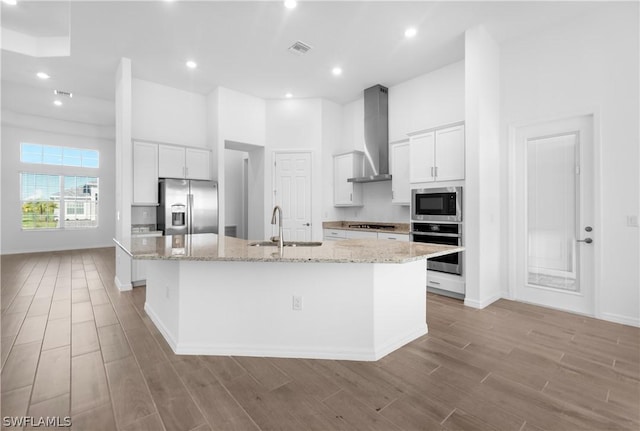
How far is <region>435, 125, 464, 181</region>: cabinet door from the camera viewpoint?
3965mm

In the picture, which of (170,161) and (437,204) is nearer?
(437,204)

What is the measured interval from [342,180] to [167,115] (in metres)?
3.37

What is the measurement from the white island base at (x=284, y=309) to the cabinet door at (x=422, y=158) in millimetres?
2317

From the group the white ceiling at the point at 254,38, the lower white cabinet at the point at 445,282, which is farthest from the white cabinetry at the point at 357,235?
the white ceiling at the point at 254,38

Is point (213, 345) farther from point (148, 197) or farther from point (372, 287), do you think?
point (148, 197)

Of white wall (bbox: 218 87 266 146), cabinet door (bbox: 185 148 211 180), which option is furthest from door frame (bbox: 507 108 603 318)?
cabinet door (bbox: 185 148 211 180)

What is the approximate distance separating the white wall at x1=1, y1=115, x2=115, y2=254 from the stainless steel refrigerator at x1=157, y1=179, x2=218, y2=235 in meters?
5.56

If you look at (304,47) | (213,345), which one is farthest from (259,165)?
(213,345)

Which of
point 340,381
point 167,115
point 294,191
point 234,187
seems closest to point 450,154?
point 294,191

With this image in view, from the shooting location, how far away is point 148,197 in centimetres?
481

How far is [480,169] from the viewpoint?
3.68m

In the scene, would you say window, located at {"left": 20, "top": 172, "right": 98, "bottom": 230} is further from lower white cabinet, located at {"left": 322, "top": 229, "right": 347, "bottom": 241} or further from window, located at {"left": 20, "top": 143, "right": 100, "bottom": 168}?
lower white cabinet, located at {"left": 322, "top": 229, "right": 347, "bottom": 241}

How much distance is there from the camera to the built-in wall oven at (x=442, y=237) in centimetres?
397

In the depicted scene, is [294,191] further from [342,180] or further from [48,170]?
[48,170]
